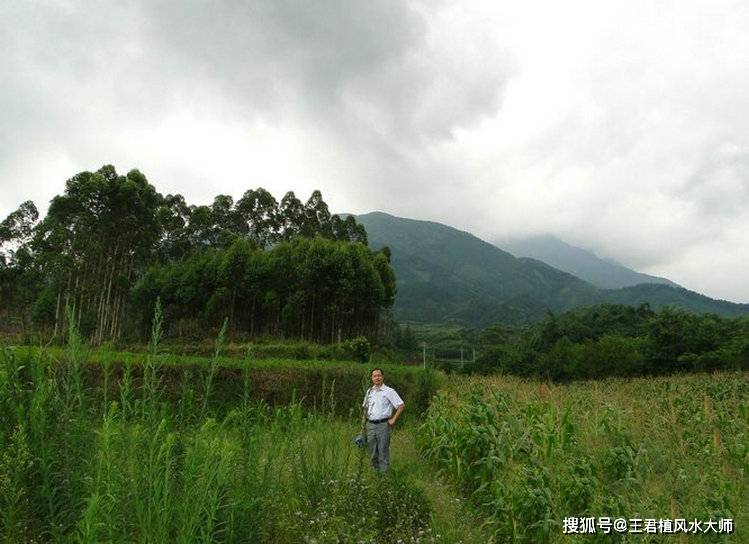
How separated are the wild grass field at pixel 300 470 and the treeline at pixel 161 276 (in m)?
23.7

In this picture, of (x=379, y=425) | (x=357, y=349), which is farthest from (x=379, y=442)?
(x=357, y=349)

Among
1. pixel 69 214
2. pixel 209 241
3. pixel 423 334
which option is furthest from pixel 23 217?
pixel 423 334

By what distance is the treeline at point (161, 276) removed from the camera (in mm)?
33188

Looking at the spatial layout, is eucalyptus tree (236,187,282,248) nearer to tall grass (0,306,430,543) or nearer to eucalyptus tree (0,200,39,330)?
eucalyptus tree (0,200,39,330)

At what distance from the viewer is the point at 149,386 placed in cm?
376

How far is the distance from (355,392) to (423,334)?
86216mm

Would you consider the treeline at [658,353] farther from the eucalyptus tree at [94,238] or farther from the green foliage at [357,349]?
the eucalyptus tree at [94,238]

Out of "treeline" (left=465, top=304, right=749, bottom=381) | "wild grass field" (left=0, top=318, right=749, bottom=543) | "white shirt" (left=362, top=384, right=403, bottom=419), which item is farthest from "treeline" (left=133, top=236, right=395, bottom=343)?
"white shirt" (left=362, top=384, right=403, bottom=419)

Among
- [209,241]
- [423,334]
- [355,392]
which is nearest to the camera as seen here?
[355,392]

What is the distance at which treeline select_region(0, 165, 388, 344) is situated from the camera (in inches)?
1307

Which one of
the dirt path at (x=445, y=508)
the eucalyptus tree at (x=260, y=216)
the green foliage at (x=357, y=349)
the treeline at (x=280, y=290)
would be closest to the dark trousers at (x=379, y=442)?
the dirt path at (x=445, y=508)

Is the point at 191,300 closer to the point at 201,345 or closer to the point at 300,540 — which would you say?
the point at 201,345

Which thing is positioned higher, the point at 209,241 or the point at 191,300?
the point at 209,241

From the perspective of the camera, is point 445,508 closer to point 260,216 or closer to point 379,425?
point 379,425
